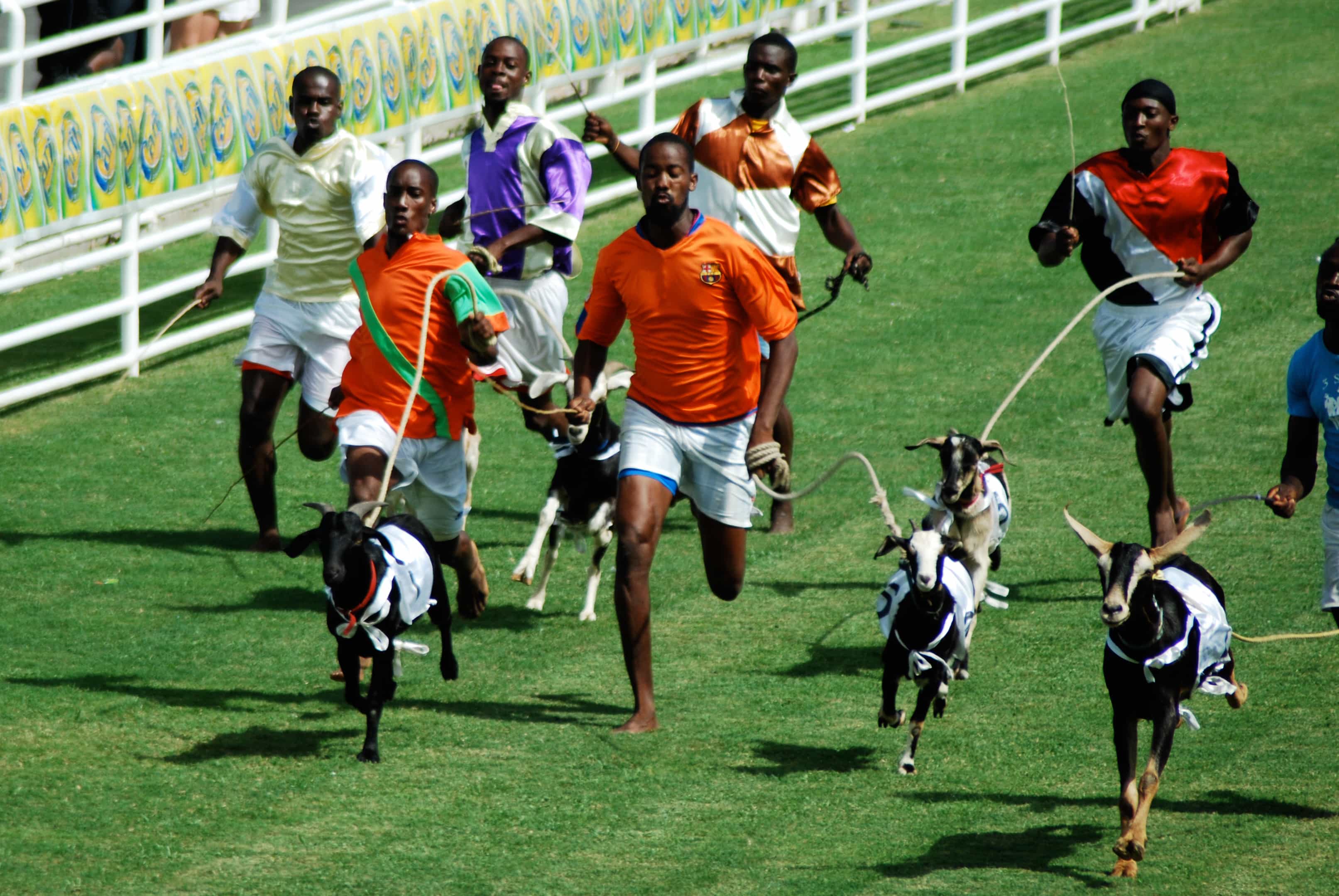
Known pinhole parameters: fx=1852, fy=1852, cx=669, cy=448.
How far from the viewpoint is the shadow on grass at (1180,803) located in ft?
21.9

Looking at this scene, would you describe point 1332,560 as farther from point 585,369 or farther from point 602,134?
point 602,134

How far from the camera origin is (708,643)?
8.59 metres

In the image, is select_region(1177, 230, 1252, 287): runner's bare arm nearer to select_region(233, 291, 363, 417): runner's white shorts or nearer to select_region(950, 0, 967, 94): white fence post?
select_region(233, 291, 363, 417): runner's white shorts

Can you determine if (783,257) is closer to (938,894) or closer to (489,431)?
(489,431)

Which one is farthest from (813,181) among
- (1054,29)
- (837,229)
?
(1054,29)

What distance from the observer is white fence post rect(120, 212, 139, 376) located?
1259 centimetres

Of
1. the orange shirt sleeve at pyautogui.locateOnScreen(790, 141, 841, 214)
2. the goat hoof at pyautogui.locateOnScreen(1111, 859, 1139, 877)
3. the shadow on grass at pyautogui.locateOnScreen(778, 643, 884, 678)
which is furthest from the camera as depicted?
the orange shirt sleeve at pyautogui.locateOnScreen(790, 141, 841, 214)

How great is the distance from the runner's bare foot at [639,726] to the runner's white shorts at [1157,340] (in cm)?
295

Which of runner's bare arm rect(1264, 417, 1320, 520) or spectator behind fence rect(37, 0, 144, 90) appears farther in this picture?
spectator behind fence rect(37, 0, 144, 90)

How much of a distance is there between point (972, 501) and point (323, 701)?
2.93 meters

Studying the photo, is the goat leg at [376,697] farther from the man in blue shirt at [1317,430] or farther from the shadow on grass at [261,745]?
the man in blue shirt at [1317,430]

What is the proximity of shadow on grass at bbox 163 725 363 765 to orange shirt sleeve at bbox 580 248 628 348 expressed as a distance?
6.23 feet

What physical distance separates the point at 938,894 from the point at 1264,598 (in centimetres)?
356

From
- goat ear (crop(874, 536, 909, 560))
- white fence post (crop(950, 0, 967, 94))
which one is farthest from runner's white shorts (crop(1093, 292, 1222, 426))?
white fence post (crop(950, 0, 967, 94))
